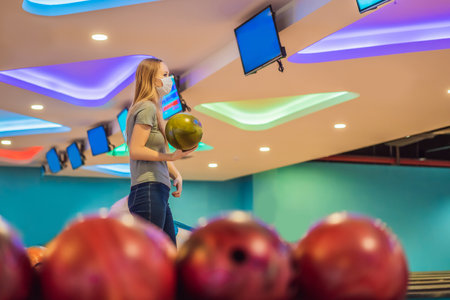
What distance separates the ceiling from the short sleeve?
6.67ft

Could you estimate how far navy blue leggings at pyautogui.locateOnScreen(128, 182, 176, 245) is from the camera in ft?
6.81

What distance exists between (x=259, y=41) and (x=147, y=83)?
1976mm

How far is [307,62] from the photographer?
4992 mm

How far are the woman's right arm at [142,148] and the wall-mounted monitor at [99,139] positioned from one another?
612 cm

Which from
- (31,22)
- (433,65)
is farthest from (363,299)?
(433,65)

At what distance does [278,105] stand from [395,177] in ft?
20.7

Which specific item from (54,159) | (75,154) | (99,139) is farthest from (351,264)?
(54,159)

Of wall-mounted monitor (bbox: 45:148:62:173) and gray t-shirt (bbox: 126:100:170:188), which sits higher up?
wall-mounted monitor (bbox: 45:148:62:173)

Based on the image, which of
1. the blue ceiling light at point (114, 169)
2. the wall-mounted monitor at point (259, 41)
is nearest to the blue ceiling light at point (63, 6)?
the wall-mounted monitor at point (259, 41)

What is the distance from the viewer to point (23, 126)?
9461 millimetres

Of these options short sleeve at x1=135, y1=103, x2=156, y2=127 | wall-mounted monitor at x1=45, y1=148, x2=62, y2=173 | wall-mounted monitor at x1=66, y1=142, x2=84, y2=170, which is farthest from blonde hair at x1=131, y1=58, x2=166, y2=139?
wall-mounted monitor at x1=45, y1=148, x2=62, y2=173

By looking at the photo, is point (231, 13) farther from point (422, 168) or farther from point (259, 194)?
point (422, 168)

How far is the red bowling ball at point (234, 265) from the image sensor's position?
27.2 inches

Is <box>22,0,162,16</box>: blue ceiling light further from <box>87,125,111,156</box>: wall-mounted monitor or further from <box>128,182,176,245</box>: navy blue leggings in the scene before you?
<box>87,125,111,156</box>: wall-mounted monitor
